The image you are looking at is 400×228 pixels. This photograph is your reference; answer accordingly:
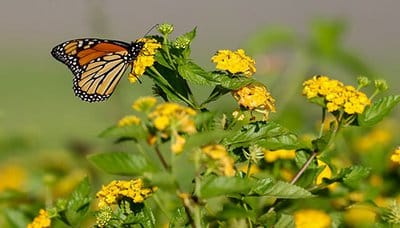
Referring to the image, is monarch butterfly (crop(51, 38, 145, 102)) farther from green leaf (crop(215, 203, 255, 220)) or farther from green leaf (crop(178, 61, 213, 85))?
green leaf (crop(215, 203, 255, 220))

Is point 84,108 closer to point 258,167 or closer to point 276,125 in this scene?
point 258,167

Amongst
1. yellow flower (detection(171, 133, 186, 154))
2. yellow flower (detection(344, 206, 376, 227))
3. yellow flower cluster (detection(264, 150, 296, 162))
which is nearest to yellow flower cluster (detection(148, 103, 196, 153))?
yellow flower (detection(171, 133, 186, 154))

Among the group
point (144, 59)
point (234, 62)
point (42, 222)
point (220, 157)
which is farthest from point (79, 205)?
point (220, 157)

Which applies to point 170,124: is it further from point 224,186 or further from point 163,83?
point 163,83

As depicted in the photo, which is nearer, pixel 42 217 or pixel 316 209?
pixel 42 217

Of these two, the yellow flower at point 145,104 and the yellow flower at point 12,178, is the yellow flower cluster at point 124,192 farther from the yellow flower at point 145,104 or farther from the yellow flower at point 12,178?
the yellow flower at point 12,178

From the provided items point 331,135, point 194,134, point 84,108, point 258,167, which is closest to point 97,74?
point 258,167

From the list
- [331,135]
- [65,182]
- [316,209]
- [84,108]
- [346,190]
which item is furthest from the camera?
[84,108]
